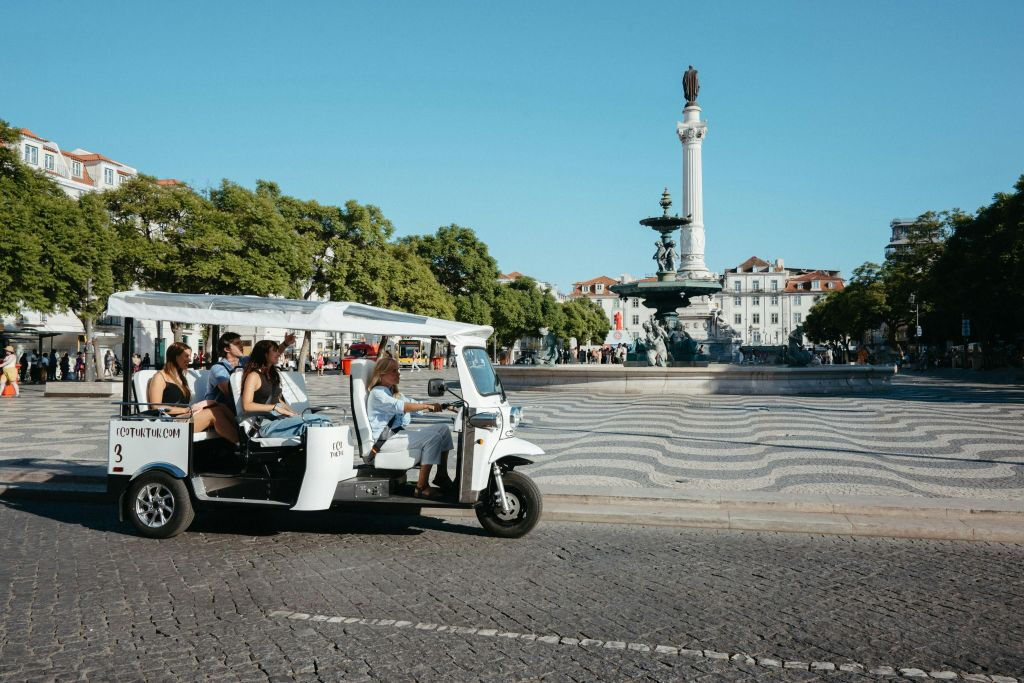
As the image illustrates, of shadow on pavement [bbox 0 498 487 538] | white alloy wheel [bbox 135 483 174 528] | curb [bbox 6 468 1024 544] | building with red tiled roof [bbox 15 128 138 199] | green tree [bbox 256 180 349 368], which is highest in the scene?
building with red tiled roof [bbox 15 128 138 199]

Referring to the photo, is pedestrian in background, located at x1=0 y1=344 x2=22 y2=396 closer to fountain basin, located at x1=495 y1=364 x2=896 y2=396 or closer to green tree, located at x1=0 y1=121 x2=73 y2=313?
green tree, located at x1=0 y1=121 x2=73 y2=313

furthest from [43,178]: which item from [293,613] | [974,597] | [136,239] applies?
[974,597]

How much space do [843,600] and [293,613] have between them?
11.5ft

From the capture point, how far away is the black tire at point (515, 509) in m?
6.97

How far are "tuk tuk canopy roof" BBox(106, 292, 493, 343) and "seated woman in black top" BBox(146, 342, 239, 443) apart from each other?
0.45m

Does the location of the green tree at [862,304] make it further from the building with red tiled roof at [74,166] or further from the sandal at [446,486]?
the sandal at [446,486]

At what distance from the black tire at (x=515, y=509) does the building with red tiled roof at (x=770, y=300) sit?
134m

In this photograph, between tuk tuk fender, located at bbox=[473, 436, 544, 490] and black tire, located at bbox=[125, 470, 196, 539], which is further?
black tire, located at bbox=[125, 470, 196, 539]

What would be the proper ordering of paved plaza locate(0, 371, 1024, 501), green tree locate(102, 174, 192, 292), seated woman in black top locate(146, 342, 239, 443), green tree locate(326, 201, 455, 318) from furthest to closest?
green tree locate(326, 201, 455, 318) → green tree locate(102, 174, 192, 292) → paved plaza locate(0, 371, 1024, 501) → seated woman in black top locate(146, 342, 239, 443)

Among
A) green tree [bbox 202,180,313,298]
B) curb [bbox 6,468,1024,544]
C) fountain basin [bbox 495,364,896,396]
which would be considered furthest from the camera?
green tree [bbox 202,180,313,298]

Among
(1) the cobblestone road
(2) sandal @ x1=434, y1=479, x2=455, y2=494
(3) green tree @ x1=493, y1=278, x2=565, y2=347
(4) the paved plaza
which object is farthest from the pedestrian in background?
(3) green tree @ x1=493, y1=278, x2=565, y2=347

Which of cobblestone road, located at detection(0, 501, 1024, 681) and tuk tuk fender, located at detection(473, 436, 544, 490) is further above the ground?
tuk tuk fender, located at detection(473, 436, 544, 490)

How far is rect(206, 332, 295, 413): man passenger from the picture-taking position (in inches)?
291

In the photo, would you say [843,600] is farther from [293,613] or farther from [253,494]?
[253,494]
